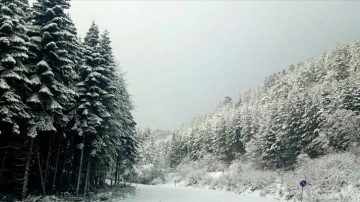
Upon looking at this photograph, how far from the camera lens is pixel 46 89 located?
20.5 metres

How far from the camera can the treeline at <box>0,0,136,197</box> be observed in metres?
18.9

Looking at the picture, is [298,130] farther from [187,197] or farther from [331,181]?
[187,197]

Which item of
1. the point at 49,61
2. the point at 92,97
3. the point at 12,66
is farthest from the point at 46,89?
the point at 92,97

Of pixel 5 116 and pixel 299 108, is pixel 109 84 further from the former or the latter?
pixel 299 108

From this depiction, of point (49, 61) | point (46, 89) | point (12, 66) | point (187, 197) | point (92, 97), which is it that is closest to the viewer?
point (12, 66)

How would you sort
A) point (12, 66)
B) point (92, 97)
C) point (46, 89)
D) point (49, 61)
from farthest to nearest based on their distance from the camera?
point (92, 97)
point (49, 61)
point (46, 89)
point (12, 66)

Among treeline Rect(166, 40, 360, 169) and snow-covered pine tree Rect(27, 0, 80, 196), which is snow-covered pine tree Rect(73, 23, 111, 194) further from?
treeline Rect(166, 40, 360, 169)

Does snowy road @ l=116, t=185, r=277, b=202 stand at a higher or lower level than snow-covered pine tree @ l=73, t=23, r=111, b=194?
lower

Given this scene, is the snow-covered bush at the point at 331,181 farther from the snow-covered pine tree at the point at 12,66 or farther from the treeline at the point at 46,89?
the snow-covered pine tree at the point at 12,66

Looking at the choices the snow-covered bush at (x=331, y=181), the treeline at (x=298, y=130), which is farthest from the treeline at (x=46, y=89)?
the treeline at (x=298, y=130)

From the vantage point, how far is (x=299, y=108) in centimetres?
6122

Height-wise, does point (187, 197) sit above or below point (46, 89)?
below

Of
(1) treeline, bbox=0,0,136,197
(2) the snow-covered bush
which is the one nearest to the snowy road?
(2) the snow-covered bush

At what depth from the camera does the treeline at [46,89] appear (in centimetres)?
1891
